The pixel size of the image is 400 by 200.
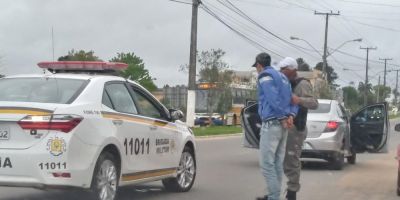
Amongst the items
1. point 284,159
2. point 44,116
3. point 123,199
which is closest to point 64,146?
point 44,116

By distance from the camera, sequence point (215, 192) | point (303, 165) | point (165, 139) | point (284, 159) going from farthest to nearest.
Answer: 1. point (303, 165)
2. point (215, 192)
3. point (165, 139)
4. point (284, 159)

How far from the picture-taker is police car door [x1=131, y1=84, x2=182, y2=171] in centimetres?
919

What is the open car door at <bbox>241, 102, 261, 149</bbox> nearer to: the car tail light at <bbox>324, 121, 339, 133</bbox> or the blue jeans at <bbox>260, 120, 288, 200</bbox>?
the car tail light at <bbox>324, 121, 339, 133</bbox>

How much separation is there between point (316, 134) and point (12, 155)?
875 cm

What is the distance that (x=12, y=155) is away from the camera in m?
7.21

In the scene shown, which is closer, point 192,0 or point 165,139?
point 165,139

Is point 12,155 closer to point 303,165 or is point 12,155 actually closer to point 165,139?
point 165,139

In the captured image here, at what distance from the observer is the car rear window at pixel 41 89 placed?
7.75m

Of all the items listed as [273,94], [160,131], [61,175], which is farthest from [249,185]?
[61,175]

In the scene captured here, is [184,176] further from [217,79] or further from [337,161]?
[217,79]

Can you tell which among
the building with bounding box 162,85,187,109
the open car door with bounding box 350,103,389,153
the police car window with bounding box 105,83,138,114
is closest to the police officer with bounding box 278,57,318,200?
the police car window with bounding box 105,83,138,114

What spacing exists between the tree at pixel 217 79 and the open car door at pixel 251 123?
1535 inches

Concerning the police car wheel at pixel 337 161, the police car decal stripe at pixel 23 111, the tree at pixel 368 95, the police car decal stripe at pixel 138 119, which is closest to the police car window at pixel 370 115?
the police car wheel at pixel 337 161

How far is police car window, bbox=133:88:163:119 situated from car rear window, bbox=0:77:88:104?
113cm
